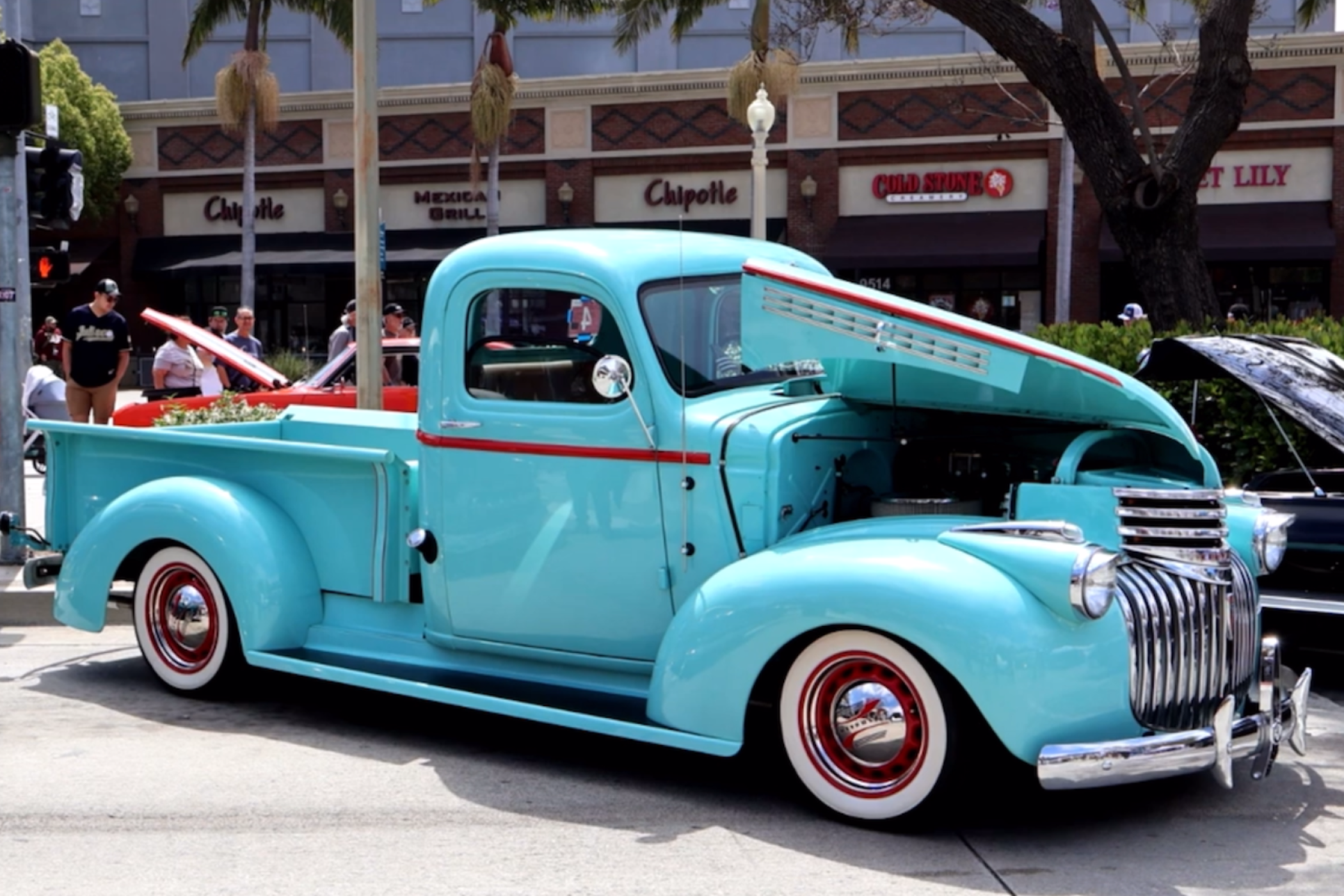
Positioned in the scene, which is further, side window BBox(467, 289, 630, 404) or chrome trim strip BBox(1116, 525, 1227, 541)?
side window BBox(467, 289, 630, 404)

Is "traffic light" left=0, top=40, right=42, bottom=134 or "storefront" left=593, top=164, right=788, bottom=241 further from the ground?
"storefront" left=593, top=164, right=788, bottom=241

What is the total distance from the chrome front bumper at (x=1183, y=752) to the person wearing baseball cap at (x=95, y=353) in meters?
11.4

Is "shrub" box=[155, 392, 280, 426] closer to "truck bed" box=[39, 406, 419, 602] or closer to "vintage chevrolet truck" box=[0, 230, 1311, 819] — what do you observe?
"truck bed" box=[39, 406, 419, 602]

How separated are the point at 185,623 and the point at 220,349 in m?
7.36

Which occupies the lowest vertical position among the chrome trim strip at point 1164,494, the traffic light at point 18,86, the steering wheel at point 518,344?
the chrome trim strip at point 1164,494

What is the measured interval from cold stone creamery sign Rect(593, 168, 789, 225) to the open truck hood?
28.0 m

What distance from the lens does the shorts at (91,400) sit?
14219 mm

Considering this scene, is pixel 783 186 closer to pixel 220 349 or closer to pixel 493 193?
pixel 493 193

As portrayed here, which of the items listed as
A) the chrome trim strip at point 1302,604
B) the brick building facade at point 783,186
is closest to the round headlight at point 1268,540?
the chrome trim strip at point 1302,604

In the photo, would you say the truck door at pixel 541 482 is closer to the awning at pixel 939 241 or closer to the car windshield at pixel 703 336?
the car windshield at pixel 703 336

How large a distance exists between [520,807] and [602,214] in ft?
100.0

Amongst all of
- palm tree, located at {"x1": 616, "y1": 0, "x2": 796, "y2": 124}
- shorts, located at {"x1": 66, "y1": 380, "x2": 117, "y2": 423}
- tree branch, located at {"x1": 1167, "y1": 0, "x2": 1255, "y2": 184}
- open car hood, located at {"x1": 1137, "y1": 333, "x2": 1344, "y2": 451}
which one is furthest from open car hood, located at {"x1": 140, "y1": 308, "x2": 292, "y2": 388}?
palm tree, located at {"x1": 616, "y1": 0, "x2": 796, "y2": 124}

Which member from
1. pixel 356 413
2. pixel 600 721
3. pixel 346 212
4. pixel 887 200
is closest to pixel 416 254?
pixel 346 212

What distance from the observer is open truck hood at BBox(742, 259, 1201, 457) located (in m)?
5.10
